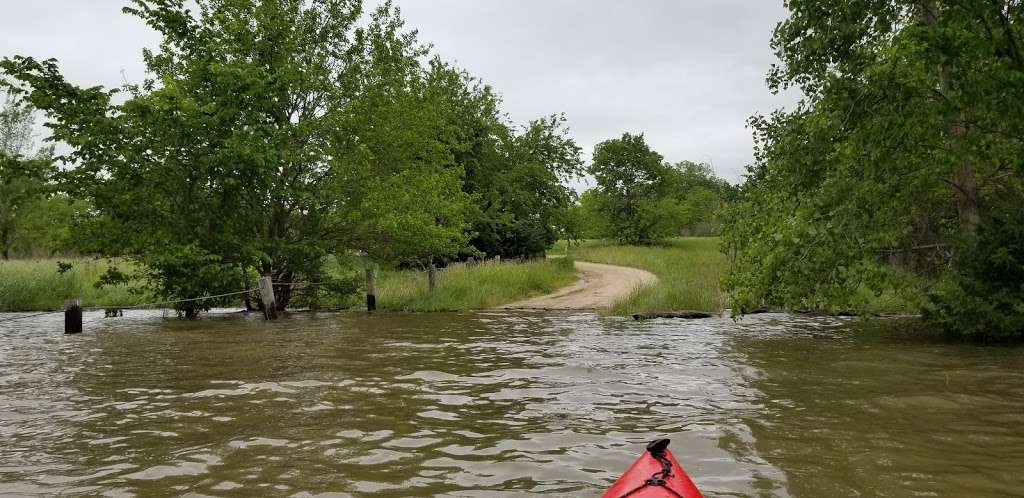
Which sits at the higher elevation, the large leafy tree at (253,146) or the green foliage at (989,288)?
the large leafy tree at (253,146)

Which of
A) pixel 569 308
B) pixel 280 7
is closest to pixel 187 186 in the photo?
pixel 280 7

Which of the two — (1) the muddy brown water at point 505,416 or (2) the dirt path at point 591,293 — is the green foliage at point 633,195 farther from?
(1) the muddy brown water at point 505,416

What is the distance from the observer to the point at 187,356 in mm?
11742

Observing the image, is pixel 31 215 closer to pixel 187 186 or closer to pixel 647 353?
pixel 187 186

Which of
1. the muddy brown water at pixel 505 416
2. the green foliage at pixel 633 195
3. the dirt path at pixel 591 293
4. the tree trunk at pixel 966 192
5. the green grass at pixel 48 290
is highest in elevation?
the green foliage at pixel 633 195

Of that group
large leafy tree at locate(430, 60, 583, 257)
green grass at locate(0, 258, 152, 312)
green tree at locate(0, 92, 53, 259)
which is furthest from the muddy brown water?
green tree at locate(0, 92, 53, 259)

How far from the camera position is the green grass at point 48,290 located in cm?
2202

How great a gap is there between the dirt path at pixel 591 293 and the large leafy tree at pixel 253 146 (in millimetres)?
3812

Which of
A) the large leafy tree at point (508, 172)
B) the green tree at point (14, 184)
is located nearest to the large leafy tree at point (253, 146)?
the large leafy tree at point (508, 172)

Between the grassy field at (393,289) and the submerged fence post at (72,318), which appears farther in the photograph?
the grassy field at (393,289)

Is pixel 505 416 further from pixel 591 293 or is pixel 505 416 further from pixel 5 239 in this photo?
pixel 5 239

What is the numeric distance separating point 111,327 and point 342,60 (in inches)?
381

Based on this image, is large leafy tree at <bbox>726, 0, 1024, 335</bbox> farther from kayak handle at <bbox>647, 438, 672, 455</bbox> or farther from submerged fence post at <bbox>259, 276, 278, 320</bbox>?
submerged fence post at <bbox>259, 276, 278, 320</bbox>

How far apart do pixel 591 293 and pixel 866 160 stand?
13.5 m
